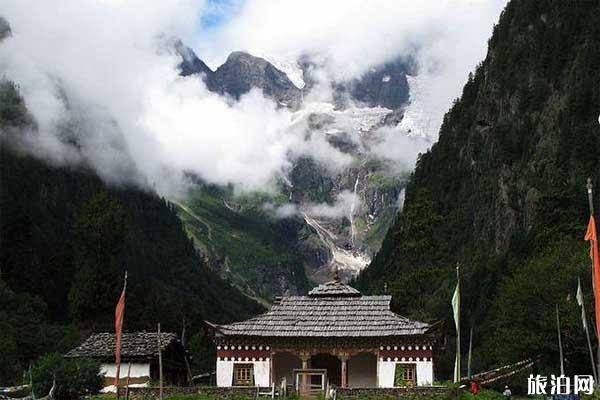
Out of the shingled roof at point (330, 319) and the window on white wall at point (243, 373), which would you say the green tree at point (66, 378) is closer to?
the shingled roof at point (330, 319)

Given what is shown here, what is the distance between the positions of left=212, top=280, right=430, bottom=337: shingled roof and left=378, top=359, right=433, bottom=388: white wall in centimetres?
196

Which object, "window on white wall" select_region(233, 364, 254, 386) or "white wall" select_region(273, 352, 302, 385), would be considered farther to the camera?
"white wall" select_region(273, 352, 302, 385)

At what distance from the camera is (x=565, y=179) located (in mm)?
112562

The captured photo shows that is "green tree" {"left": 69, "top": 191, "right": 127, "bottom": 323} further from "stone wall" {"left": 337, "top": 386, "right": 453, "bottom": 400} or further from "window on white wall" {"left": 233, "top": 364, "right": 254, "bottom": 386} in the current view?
"stone wall" {"left": 337, "top": 386, "right": 453, "bottom": 400}

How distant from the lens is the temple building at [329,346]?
185 feet

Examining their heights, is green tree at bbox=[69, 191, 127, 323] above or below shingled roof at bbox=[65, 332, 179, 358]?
above

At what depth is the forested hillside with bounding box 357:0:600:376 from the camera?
67.9m

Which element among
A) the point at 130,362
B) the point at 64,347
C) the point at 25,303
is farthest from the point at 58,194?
the point at 130,362

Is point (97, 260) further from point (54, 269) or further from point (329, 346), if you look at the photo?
point (329, 346)

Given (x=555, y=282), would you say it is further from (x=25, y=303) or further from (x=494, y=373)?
(x=25, y=303)

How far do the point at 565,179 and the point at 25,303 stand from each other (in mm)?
64292

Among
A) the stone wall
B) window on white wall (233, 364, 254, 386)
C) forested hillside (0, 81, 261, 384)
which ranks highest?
forested hillside (0, 81, 261, 384)

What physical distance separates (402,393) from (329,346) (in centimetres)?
1099

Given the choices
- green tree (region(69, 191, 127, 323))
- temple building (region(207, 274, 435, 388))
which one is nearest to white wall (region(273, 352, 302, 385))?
temple building (region(207, 274, 435, 388))
